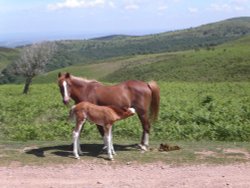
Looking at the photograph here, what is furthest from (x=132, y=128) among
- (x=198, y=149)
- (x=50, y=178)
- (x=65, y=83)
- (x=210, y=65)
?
(x=210, y=65)

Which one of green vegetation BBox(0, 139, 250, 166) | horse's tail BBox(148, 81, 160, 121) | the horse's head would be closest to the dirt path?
green vegetation BBox(0, 139, 250, 166)

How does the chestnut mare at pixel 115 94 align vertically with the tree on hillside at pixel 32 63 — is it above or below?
above

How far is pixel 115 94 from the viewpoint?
1254cm

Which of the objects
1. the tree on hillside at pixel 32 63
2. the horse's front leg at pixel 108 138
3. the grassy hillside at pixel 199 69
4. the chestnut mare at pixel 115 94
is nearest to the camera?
the horse's front leg at pixel 108 138

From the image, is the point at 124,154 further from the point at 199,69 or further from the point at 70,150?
the point at 199,69

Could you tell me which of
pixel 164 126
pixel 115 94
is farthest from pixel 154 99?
pixel 164 126

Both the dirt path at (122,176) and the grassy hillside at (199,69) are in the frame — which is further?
the grassy hillside at (199,69)

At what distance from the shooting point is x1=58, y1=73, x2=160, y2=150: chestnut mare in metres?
12.2

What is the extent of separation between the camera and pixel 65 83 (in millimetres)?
11984

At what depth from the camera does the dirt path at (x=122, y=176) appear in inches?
391

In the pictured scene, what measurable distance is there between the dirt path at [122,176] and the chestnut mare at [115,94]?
6.05ft

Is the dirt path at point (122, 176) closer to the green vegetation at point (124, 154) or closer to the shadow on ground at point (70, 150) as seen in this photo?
the green vegetation at point (124, 154)

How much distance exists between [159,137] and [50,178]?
25.5 ft

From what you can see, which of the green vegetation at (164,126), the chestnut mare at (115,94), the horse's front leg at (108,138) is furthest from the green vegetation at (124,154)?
the green vegetation at (164,126)
